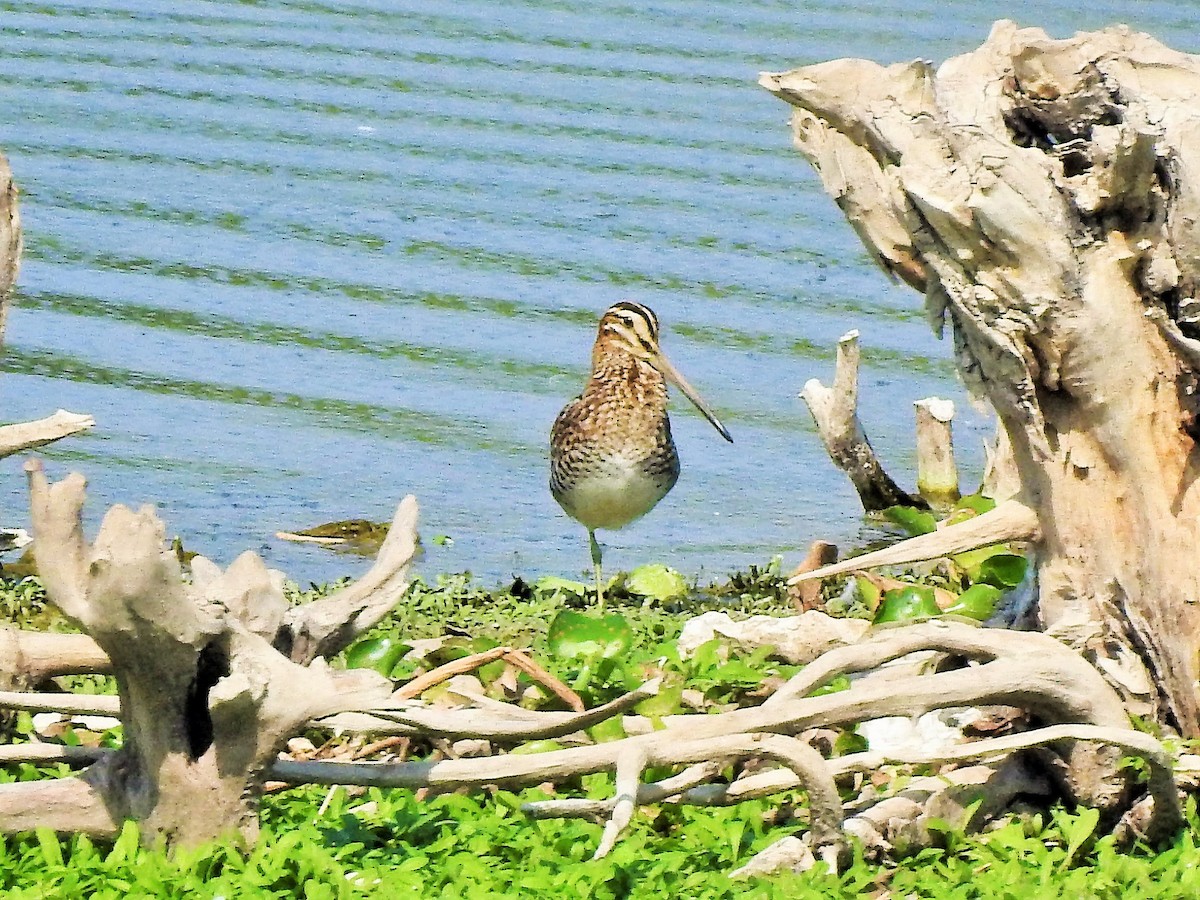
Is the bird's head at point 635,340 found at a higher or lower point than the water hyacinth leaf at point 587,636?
higher

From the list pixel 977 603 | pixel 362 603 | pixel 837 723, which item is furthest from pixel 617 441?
pixel 837 723

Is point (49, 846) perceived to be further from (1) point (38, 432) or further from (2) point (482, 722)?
(1) point (38, 432)

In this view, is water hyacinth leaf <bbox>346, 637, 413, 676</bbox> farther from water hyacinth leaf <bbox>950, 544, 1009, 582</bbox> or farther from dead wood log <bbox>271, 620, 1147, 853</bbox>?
water hyacinth leaf <bbox>950, 544, 1009, 582</bbox>

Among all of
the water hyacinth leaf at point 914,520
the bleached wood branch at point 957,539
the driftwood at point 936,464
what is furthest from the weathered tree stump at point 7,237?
the driftwood at point 936,464

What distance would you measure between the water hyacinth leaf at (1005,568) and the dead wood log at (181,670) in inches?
93.2

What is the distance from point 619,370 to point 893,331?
2.75m

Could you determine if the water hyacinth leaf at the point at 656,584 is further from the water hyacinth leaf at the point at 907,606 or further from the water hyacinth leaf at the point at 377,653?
the water hyacinth leaf at the point at 377,653

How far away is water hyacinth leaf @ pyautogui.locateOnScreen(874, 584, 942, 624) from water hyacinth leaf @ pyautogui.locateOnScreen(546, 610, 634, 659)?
0.75 m

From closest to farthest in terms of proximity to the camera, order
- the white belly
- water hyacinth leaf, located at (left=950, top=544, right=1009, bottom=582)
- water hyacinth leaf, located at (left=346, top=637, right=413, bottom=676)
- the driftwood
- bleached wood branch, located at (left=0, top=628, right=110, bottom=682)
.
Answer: bleached wood branch, located at (left=0, top=628, right=110, bottom=682)
water hyacinth leaf, located at (left=346, top=637, right=413, bottom=676)
water hyacinth leaf, located at (left=950, top=544, right=1009, bottom=582)
the white belly
the driftwood

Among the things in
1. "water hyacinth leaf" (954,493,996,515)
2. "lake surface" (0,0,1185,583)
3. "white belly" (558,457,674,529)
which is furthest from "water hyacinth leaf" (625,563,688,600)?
"water hyacinth leaf" (954,493,996,515)

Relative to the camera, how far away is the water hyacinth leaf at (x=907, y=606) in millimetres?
6266

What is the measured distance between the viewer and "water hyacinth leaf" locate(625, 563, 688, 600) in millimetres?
7641

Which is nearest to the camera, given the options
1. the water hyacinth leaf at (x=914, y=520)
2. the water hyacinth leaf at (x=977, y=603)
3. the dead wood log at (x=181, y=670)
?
the dead wood log at (x=181, y=670)

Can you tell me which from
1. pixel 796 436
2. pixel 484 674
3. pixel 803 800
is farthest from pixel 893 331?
pixel 803 800
